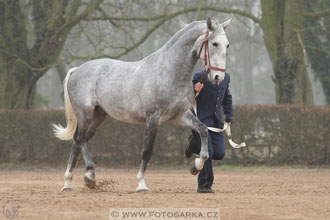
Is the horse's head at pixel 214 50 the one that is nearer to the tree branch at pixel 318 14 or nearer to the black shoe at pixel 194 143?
the black shoe at pixel 194 143

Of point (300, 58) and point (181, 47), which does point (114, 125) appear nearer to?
point (300, 58)

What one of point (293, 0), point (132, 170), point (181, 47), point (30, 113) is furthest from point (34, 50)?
point (181, 47)

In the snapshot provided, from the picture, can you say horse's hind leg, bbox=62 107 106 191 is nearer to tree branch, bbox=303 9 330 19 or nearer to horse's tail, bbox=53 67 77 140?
horse's tail, bbox=53 67 77 140

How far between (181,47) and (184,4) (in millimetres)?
10973

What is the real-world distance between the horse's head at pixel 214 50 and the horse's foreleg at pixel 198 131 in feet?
2.13

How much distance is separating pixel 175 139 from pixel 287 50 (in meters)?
4.73

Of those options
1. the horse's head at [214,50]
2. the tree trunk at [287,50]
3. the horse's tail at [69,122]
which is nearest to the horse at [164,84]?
the horse's head at [214,50]

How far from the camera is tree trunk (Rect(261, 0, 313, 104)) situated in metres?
18.1

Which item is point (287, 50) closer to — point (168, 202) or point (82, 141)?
point (82, 141)

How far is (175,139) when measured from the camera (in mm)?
16062

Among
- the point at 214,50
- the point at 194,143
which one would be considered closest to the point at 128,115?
the point at 194,143

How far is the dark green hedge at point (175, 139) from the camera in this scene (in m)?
15.5

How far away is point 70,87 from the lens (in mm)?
9602

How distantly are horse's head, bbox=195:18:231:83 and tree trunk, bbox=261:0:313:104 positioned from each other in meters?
10.3
